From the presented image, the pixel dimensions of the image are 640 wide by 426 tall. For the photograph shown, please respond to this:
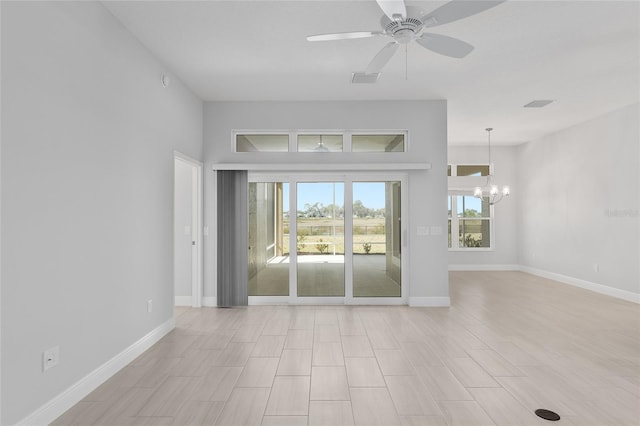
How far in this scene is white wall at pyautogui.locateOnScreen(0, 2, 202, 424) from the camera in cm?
207

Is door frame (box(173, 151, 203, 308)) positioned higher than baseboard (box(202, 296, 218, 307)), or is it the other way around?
door frame (box(173, 151, 203, 308))

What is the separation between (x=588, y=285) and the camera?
6418 millimetres

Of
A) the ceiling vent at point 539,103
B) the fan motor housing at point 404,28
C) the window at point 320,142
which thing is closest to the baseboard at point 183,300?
the window at point 320,142

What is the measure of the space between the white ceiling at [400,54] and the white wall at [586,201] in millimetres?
602

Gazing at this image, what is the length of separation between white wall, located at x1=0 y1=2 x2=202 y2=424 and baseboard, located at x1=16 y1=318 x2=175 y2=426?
0.05 meters

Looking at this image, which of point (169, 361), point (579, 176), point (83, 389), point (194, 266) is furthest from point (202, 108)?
point (579, 176)

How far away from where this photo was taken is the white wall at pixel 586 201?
5652mm

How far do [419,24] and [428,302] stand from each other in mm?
3868

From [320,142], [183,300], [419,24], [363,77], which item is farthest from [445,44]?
[183,300]

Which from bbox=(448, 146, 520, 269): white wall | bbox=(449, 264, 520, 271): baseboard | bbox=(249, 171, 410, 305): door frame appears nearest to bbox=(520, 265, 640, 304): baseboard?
bbox=(449, 264, 520, 271): baseboard

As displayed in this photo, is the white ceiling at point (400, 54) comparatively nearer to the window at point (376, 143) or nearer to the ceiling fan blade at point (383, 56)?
the ceiling fan blade at point (383, 56)

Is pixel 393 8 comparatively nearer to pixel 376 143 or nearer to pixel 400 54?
pixel 400 54

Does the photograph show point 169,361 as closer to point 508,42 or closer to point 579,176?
point 508,42

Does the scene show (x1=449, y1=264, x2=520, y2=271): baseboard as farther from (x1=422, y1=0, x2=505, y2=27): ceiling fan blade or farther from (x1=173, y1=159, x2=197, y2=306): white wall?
(x1=422, y1=0, x2=505, y2=27): ceiling fan blade
